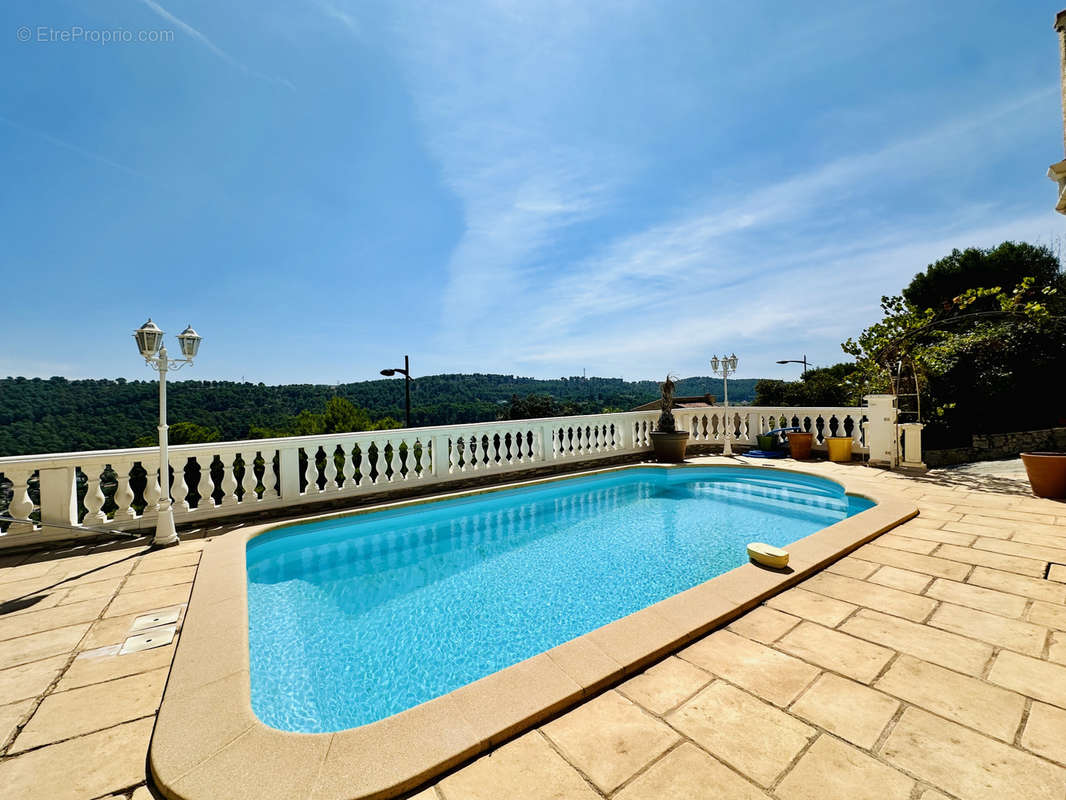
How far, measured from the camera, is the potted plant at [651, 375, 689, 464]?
8.32 metres

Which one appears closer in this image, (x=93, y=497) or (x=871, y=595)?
(x=871, y=595)

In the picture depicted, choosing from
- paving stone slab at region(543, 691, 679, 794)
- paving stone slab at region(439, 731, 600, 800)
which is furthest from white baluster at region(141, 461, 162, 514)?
paving stone slab at region(543, 691, 679, 794)

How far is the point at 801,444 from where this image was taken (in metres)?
8.27

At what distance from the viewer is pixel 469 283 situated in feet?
39.0

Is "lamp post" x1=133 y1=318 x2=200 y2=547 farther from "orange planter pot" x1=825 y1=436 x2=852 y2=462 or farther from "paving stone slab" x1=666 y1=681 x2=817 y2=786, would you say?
"orange planter pot" x1=825 y1=436 x2=852 y2=462

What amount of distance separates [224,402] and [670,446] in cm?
1991

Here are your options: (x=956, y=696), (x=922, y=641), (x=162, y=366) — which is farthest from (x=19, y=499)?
(x=922, y=641)

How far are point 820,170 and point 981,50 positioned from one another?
7.45 feet

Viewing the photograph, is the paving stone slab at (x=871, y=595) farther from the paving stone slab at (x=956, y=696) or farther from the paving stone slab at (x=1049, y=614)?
the paving stone slab at (x=956, y=696)

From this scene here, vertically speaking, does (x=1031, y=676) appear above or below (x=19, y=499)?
below

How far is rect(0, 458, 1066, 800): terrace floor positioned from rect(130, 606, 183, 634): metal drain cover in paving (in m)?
0.05

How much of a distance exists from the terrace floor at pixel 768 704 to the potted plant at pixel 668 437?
536 cm

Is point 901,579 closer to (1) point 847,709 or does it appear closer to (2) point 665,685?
(1) point 847,709

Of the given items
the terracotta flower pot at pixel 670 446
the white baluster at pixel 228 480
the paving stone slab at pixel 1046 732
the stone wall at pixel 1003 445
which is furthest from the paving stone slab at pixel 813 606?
the stone wall at pixel 1003 445
